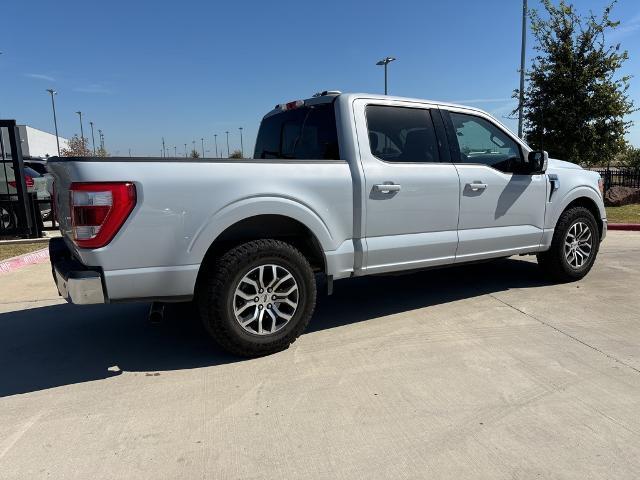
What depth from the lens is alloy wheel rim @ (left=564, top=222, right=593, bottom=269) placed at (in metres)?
5.59

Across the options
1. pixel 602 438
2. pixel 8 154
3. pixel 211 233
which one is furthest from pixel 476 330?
pixel 8 154

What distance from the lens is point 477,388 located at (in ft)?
10.4

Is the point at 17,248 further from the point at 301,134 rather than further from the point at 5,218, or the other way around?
the point at 301,134

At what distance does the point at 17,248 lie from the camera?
8820mm

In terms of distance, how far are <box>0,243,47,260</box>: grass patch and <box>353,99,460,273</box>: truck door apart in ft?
21.3

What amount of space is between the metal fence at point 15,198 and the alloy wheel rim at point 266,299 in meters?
8.17

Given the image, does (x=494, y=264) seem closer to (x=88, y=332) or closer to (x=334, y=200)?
(x=334, y=200)

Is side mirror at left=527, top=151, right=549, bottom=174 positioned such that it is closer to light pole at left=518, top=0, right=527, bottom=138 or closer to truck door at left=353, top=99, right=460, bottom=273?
truck door at left=353, top=99, right=460, bottom=273

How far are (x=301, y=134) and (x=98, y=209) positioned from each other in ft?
6.71

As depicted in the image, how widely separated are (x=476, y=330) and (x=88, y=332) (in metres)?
3.40

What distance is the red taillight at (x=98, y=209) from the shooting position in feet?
9.99

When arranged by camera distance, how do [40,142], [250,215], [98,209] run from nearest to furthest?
[98,209], [250,215], [40,142]

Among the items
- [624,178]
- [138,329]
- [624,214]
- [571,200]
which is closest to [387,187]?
[138,329]

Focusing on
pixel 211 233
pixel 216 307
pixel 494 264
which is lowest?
pixel 494 264
